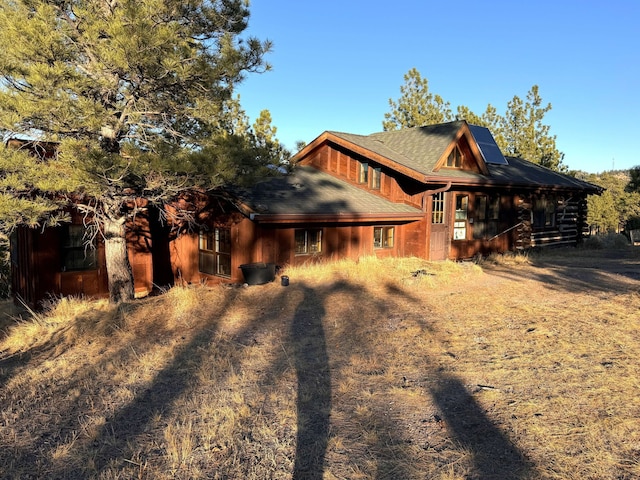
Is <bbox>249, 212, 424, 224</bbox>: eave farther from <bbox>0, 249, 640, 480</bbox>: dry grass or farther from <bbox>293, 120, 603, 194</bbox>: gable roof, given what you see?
<bbox>0, 249, 640, 480</bbox>: dry grass

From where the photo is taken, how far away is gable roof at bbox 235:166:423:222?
45.2 ft

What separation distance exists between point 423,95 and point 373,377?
3225 cm

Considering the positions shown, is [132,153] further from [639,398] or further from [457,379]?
[639,398]

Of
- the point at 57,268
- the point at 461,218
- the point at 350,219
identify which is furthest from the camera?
the point at 461,218

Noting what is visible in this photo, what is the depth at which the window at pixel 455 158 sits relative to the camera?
18109 millimetres

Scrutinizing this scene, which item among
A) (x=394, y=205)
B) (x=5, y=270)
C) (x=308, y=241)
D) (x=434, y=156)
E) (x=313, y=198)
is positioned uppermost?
(x=434, y=156)

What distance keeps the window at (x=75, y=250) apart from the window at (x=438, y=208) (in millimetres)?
11782

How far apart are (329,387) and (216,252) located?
10.2 m

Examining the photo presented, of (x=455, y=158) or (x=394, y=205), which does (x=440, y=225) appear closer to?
(x=394, y=205)

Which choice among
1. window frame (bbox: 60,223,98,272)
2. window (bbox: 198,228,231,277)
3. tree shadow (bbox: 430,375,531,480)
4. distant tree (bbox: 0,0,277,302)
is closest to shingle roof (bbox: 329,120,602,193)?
window (bbox: 198,228,231,277)

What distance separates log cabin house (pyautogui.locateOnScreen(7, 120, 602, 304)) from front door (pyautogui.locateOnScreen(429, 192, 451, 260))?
4 centimetres

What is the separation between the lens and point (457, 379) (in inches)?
218

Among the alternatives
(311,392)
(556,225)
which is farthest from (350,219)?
(556,225)

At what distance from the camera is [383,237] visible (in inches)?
679
